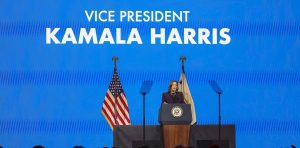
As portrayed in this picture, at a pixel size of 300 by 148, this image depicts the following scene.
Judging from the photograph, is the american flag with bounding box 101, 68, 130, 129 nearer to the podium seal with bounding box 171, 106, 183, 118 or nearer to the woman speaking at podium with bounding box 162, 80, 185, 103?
the woman speaking at podium with bounding box 162, 80, 185, 103

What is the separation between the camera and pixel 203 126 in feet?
30.2

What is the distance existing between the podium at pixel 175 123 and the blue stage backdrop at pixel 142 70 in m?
2.04

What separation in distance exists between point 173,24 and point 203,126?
2.46 m

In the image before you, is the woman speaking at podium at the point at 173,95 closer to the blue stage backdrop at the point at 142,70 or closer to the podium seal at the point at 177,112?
the podium seal at the point at 177,112

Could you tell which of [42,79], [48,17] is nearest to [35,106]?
[42,79]

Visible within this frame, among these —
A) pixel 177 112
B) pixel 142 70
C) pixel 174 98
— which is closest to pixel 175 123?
pixel 177 112

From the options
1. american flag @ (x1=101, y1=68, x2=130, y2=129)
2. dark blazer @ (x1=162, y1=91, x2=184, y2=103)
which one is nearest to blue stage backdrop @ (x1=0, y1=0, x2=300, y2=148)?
american flag @ (x1=101, y1=68, x2=130, y2=129)

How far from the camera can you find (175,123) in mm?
8984

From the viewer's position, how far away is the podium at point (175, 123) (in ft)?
29.3

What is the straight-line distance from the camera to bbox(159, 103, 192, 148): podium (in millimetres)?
8922

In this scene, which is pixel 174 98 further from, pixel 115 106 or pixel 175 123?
pixel 115 106

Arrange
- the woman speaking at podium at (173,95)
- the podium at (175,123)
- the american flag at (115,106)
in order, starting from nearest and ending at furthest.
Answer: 1. the podium at (175,123)
2. the woman speaking at podium at (173,95)
3. the american flag at (115,106)

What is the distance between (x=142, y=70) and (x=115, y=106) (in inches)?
30.8

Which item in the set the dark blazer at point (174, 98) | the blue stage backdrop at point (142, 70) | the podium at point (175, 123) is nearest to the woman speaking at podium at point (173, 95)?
the dark blazer at point (174, 98)
